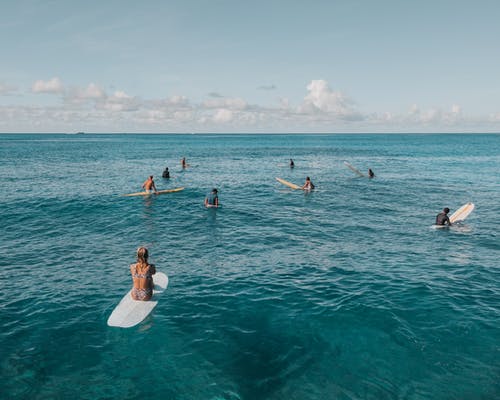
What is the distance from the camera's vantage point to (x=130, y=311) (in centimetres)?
1482

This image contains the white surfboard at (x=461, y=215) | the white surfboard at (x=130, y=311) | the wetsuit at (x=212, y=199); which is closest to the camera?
the white surfboard at (x=130, y=311)

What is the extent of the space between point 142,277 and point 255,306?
5.14 metres

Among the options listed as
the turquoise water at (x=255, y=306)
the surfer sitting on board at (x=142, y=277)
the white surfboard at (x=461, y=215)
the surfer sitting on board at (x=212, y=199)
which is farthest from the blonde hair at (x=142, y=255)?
the white surfboard at (x=461, y=215)

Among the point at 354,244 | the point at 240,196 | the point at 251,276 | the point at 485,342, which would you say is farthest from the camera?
the point at 240,196

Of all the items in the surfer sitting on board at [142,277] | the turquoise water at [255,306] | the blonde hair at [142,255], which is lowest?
the turquoise water at [255,306]

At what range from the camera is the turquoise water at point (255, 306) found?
11297mm

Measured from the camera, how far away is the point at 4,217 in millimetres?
31031

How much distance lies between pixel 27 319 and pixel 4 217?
2076 cm

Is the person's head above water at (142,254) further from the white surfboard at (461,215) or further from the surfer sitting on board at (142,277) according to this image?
the white surfboard at (461,215)

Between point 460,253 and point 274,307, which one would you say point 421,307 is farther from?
point 460,253

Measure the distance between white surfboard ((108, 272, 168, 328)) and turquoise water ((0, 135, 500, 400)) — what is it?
338 mm

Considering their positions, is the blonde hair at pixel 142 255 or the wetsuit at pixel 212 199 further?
the wetsuit at pixel 212 199

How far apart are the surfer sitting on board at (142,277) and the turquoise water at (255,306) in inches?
37.5

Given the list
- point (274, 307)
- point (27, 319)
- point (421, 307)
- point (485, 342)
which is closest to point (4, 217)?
point (27, 319)
